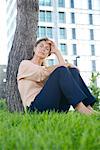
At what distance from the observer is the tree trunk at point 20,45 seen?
490cm

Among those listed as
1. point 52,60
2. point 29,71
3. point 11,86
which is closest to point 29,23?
point 11,86

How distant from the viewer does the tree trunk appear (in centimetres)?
490

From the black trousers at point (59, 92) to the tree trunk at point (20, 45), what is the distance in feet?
4.12

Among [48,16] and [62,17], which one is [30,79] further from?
[62,17]

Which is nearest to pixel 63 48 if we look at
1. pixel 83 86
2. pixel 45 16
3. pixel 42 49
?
pixel 45 16

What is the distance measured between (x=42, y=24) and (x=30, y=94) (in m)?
41.1

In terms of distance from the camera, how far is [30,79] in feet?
13.3

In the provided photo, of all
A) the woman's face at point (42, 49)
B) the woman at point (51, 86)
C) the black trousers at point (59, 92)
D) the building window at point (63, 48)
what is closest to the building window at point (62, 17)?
the building window at point (63, 48)

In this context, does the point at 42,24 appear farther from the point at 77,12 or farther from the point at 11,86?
the point at 11,86

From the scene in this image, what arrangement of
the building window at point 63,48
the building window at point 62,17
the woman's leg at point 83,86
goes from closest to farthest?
the woman's leg at point 83,86 → the building window at point 63,48 → the building window at point 62,17

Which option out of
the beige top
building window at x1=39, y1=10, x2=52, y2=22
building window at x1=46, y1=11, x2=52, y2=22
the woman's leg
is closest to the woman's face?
the beige top

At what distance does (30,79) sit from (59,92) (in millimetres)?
623

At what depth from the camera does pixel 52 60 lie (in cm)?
4375

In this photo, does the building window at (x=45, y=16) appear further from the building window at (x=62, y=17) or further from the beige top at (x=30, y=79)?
the beige top at (x=30, y=79)
